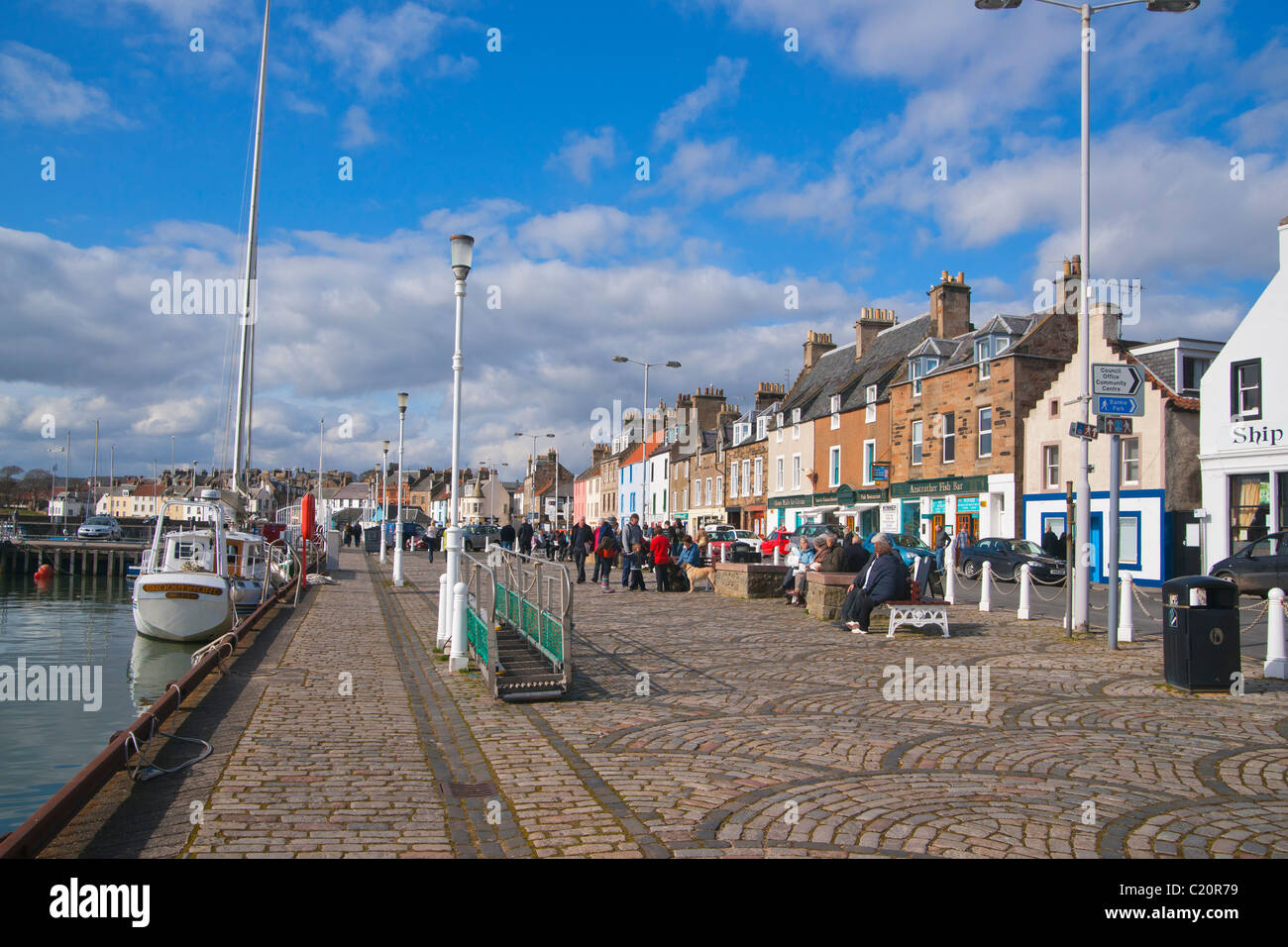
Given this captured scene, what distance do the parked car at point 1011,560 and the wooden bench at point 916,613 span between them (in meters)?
13.6

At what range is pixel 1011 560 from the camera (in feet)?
89.4

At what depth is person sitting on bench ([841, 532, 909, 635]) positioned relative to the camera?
1352 centimetres

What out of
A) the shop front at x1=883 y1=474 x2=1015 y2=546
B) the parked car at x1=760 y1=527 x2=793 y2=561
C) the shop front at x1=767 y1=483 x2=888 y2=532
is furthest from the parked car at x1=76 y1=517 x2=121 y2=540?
the shop front at x1=883 y1=474 x2=1015 y2=546

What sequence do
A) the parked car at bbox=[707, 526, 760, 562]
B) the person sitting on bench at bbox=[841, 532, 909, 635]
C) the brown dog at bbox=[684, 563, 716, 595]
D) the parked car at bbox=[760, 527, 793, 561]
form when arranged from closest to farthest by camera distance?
the person sitting on bench at bbox=[841, 532, 909, 635], the brown dog at bbox=[684, 563, 716, 595], the parked car at bbox=[760, 527, 793, 561], the parked car at bbox=[707, 526, 760, 562]

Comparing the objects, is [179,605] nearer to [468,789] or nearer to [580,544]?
[580,544]

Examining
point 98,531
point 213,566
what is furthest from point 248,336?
point 98,531

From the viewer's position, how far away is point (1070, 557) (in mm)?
13227

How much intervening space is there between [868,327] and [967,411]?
13720 millimetres

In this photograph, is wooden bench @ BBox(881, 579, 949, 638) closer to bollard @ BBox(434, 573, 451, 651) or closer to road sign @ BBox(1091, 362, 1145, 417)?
road sign @ BBox(1091, 362, 1145, 417)

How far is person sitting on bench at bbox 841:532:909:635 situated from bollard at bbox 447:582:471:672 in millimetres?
5885
